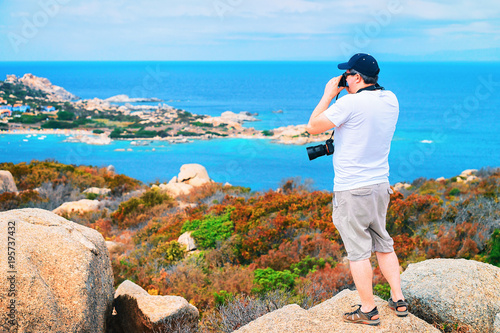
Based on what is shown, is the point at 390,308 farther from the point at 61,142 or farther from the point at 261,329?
the point at 61,142

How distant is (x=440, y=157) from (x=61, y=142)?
1527 inches

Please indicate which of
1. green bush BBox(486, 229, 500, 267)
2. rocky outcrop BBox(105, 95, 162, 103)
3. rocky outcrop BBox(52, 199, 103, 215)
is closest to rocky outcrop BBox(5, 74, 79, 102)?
rocky outcrop BBox(105, 95, 162, 103)

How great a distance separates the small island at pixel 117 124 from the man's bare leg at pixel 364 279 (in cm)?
3830

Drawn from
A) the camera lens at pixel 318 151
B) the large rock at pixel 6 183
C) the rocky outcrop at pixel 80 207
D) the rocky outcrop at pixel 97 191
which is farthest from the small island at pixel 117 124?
the camera lens at pixel 318 151

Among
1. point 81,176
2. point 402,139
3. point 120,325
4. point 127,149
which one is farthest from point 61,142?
point 120,325

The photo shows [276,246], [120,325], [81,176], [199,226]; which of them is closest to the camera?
[120,325]

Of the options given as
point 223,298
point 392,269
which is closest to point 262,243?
point 223,298

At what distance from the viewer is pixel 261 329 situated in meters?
3.65

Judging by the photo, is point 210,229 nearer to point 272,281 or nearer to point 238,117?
point 272,281

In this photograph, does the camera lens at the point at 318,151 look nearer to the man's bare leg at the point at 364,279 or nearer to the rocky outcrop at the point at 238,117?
the man's bare leg at the point at 364,279

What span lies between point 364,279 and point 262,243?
3.88 m

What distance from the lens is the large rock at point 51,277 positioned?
349 centimetres

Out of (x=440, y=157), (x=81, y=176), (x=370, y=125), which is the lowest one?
(x=440, y=157)

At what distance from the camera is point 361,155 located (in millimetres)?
3418
